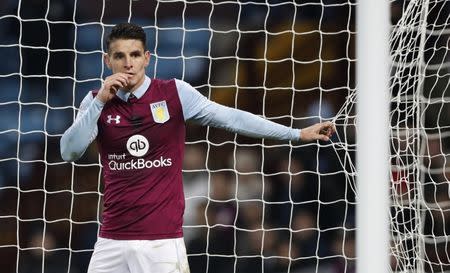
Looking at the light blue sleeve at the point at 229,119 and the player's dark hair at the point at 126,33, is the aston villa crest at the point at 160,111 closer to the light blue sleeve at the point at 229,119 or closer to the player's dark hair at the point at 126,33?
the light blue sleeve at the point at 229,119

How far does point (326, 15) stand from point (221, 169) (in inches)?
39.8

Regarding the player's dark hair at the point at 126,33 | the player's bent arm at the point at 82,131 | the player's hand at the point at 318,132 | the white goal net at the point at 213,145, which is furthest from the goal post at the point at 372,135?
the white goal net at the point at 213,145

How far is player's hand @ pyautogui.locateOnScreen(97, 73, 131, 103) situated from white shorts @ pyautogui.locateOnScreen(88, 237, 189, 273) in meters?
0.55

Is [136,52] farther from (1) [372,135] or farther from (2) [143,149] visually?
(1) [372,135]

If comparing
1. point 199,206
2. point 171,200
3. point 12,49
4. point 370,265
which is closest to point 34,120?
point 12,49

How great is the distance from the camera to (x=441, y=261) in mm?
5391

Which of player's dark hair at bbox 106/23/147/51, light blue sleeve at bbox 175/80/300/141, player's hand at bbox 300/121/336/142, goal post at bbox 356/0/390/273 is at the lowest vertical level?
goal post at bbox 356/0/390/273

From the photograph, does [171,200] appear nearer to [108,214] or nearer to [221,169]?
[108,214]

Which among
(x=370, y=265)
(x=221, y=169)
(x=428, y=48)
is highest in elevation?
(x=428, y=48)

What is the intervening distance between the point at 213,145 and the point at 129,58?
5.99 feet

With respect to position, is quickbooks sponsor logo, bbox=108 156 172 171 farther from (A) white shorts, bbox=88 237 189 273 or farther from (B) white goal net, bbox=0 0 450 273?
(B) white goal net, bbox=0 0 450 273

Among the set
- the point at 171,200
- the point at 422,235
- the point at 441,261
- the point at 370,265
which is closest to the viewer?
the point at 370,265

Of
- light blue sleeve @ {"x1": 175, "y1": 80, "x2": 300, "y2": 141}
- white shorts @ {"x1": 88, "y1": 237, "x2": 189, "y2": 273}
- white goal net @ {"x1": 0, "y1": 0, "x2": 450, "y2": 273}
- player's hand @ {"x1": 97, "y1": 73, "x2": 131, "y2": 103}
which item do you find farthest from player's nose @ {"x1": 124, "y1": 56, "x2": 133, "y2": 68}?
white goal net @ {"x1": 0, "y1": 0, "x2": 450, "y2": 273}

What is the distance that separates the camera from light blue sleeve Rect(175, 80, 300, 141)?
388cm
